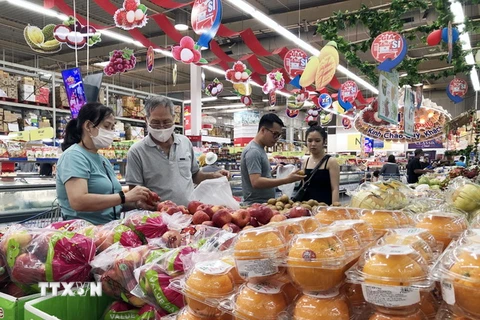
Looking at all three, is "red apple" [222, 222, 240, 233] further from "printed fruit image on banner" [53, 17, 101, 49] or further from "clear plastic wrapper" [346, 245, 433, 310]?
"printed fruit image on banner" [53, 17, 101, 49]

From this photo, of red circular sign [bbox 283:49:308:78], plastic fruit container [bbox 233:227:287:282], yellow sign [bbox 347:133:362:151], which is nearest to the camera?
plastic fruit container [bbox 233:227:287:282]

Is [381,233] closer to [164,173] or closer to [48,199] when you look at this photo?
[164,173]

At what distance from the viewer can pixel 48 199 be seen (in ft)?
13.4

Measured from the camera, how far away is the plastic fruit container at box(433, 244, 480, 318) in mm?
719

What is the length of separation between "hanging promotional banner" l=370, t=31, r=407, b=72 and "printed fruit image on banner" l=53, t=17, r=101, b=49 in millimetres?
4323

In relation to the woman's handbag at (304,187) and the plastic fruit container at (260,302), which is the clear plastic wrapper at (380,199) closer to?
the plastic fruit container at (260,302)

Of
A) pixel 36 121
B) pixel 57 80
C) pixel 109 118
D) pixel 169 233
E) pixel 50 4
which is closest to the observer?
pixel 169 233

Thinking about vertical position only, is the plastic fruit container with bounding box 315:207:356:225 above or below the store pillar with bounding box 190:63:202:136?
below

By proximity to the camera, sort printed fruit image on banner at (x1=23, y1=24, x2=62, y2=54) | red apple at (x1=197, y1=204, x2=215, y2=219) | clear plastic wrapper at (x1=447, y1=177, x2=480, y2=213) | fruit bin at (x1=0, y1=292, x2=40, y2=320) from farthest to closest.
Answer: printed fruit image on banner at (x1=23, y1=24, x2=62, y2=54), clear plastic wrapper at (x1=447, y1=177, x2=480, y2=213), red apple at (x1=197, y1=204, x2=215, y2=219), fruit bin at (x1=0, y1=292, x2=40, y2=320)

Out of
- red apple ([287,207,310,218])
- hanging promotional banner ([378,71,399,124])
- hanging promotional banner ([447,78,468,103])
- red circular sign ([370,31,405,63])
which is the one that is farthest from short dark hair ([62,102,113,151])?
hanging promotional banner ([447,78,468,103])

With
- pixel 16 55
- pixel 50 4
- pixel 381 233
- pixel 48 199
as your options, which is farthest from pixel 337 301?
pixel 16 55

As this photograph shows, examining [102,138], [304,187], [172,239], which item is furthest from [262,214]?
[304,187]

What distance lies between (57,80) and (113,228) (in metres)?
6.66

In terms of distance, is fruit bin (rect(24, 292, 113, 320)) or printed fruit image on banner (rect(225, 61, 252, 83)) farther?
printed fruit image on banner (rect(225, 61, 252, 83))
